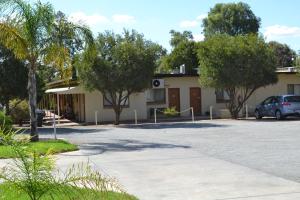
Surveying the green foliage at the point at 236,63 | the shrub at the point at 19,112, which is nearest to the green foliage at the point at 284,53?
the green foliage at the point at 236,63

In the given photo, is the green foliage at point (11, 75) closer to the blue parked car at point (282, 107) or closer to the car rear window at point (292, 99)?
the blue parked car at point (282, 107)

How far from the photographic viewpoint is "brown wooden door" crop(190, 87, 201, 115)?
37844 mm

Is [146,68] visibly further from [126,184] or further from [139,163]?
[126,184]

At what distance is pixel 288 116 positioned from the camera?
31969 millimetres

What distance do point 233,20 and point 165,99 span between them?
4090 centimetres

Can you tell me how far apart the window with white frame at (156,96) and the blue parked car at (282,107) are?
23.5ft

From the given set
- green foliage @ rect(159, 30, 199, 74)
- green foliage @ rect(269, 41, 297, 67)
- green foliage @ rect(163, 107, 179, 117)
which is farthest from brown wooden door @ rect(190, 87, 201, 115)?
green foliage @ rect(269, 41, 297, 67)

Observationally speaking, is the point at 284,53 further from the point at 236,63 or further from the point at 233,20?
the point at 236,63

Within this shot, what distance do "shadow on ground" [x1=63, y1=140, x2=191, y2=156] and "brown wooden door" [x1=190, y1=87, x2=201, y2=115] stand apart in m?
18.3

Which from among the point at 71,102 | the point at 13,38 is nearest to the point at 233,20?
the point at 71,102

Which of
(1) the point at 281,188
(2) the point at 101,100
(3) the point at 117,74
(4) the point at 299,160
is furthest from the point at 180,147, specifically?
(2) the point at 101,100

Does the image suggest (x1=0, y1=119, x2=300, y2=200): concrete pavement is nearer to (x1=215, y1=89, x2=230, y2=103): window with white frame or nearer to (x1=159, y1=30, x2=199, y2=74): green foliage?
(x1=215, y1=89, x2=230, y2=103): window with white frame

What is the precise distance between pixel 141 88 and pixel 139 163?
18.2 metres

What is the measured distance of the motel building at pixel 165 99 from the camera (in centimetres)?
3478
